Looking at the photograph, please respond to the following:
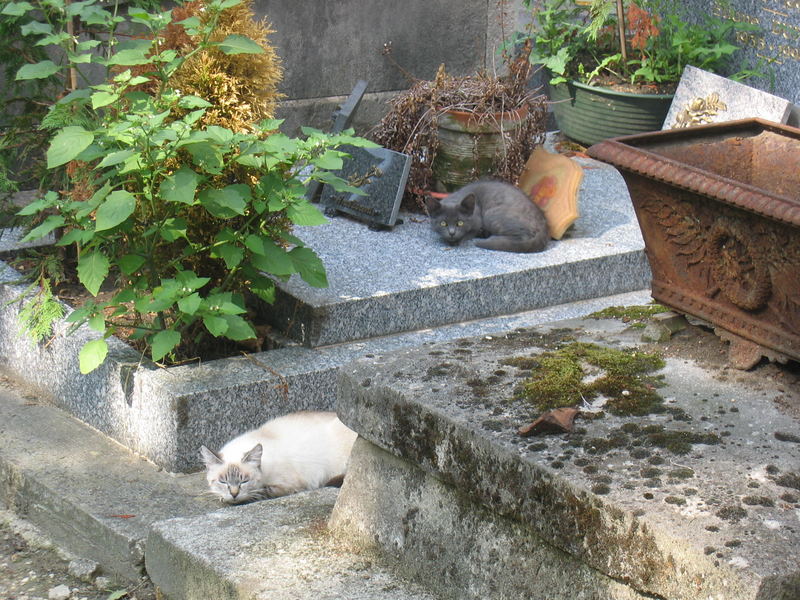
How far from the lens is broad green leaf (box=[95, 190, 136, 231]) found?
11.3 feet

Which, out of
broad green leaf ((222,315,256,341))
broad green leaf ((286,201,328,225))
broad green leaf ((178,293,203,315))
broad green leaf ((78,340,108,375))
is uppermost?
broad green leaf ((286,201,328,225))

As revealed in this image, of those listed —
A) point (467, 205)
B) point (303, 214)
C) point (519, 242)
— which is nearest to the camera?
point (303, 214)

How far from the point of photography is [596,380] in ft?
8.81

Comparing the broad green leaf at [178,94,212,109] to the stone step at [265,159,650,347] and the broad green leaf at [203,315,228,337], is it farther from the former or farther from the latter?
the stone step at [265,159,650,347]

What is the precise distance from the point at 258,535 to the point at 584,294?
2.56 metres

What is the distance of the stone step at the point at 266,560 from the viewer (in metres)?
2.62

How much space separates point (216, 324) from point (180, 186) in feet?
1.65

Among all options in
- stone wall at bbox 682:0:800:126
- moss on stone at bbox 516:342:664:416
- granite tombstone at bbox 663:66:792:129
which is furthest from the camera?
stone wall at bbox 682:0:800:126

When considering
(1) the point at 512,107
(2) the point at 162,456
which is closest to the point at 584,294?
(1) the point at 512,107

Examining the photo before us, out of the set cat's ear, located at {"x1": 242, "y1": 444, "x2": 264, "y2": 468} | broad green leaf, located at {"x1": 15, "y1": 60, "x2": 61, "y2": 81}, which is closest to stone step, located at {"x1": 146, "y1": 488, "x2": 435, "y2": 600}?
cat's ear, located at {"x1": 242, "y1": 444, "x2": 264, "y2": 468}

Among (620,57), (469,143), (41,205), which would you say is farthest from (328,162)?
(620,57)

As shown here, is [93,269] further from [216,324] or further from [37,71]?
[37,71]

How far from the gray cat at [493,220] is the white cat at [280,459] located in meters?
1.63

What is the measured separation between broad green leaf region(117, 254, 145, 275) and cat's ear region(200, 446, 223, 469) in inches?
28.7
